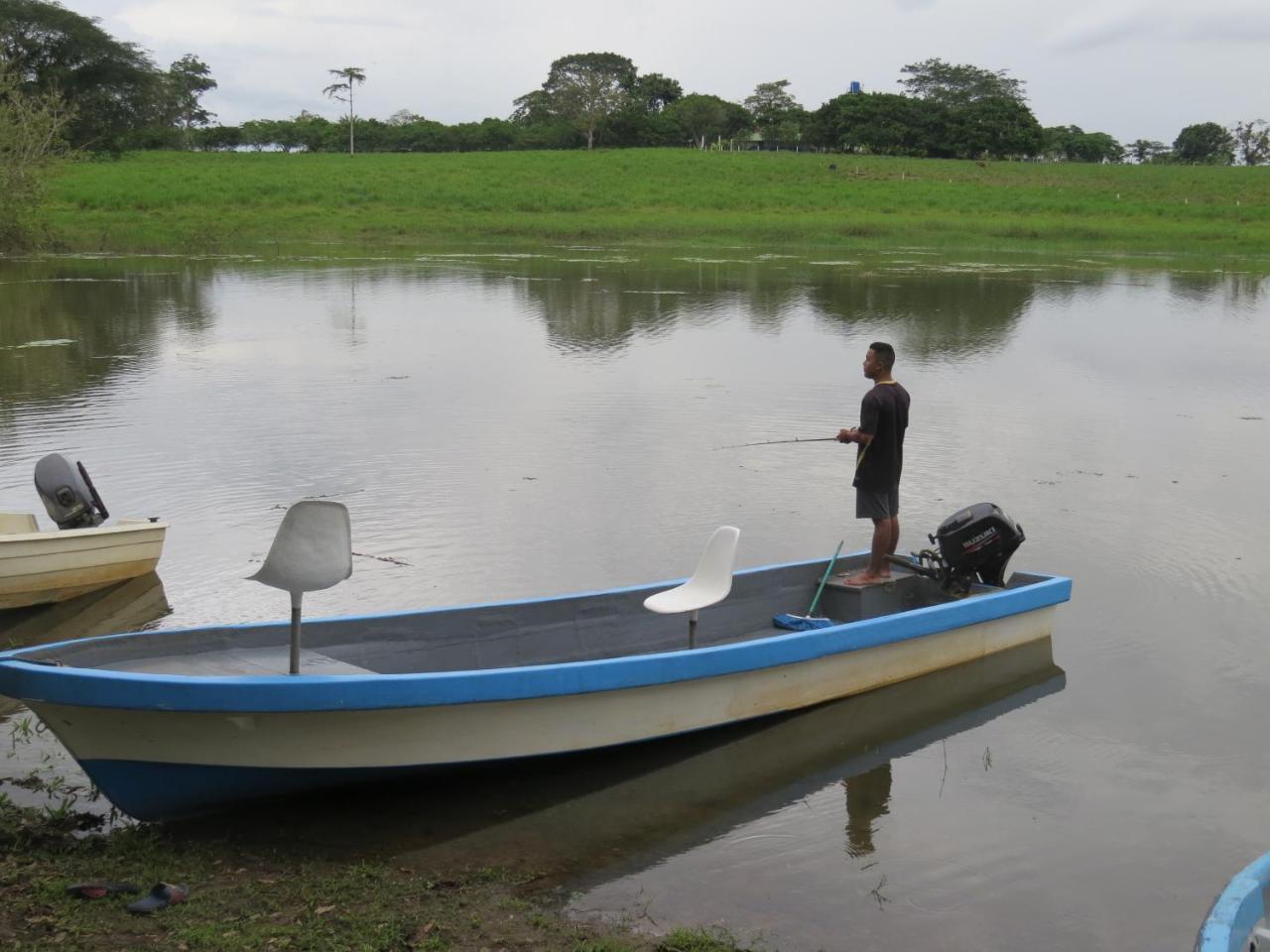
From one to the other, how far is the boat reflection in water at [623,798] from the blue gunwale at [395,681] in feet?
1.55

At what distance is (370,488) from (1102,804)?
7430 mm

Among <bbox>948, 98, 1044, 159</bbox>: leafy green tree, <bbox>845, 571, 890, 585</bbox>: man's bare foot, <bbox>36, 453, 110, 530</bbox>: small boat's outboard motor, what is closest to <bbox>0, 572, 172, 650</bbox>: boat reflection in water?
<bbox>36, 453, 110, 530</bbox>: small boat's outboard motor

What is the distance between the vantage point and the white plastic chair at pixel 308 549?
546 centimetres

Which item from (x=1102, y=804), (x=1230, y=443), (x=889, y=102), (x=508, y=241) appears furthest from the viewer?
(x=889, y=102)

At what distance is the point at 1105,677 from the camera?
822 cm

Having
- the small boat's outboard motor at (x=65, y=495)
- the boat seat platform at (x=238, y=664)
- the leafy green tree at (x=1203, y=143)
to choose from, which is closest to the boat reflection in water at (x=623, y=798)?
the boat seat platform at (x=238, y=664)

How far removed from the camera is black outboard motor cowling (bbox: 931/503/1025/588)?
26.8 ft

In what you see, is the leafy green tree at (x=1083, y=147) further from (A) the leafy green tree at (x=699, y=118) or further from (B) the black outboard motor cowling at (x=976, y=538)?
(B) the black outboard motor cowling at (x=976, y=538)

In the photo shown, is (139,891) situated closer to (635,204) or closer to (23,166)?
(23,166)

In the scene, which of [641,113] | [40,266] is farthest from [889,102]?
[40,266]

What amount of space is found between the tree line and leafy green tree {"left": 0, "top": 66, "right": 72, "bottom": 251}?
28.3 metres

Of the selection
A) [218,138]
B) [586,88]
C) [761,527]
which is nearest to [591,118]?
[586,88]

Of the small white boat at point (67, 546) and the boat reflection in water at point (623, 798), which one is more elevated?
the small white boat at point (67, 546)

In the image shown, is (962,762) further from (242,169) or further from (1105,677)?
(242,169)
